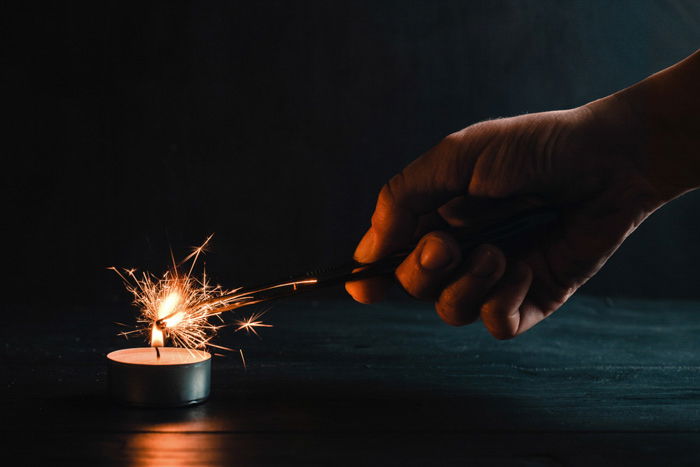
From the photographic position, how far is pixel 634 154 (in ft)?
2.86

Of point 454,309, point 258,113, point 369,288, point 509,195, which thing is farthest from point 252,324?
point 258,113

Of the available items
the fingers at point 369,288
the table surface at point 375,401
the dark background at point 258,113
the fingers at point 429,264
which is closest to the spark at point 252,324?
the table surface at point 375,401

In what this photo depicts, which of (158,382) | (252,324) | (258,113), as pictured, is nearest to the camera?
(158,382)

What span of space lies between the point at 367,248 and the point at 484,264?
0.59 feet

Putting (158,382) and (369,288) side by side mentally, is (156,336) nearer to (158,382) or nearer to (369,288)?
(158,382)

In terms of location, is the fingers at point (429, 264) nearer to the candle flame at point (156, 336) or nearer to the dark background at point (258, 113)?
the candle flame at point (156, 336)

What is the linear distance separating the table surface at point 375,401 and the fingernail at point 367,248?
15cm

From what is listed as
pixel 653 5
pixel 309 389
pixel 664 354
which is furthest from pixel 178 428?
pixel 653 5

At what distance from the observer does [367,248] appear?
0.97 m

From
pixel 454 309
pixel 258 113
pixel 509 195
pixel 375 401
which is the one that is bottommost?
pixel 375 401

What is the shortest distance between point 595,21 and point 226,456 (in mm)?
1988

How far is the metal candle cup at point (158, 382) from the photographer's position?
2.30 feet

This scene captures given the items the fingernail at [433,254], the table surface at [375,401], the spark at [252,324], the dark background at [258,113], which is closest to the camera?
the table surface at [375,401]

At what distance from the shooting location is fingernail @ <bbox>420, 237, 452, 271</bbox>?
2.79ft
